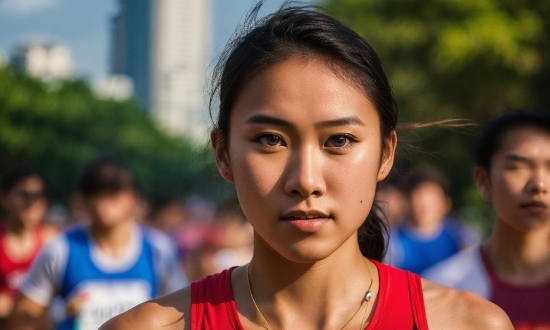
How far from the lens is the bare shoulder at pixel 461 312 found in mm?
2576

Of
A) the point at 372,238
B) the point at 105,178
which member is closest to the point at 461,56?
the point at 105,178

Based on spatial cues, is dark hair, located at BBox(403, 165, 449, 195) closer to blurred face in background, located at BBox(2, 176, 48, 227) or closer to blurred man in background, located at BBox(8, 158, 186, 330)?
blurred man in background, located at BBox(8, 158, 186, 330)

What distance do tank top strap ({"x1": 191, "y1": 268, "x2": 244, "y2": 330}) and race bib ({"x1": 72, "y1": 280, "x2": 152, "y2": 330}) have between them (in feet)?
11.1

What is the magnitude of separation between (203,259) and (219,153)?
536 centimetres

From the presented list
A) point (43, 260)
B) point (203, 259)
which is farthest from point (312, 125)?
point (203, 259)

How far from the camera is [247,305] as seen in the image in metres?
2.71

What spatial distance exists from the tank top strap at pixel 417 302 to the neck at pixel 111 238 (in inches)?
157

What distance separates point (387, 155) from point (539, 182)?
167 centimetres

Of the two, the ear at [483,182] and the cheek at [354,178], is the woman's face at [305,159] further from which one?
the ear at [483,182]

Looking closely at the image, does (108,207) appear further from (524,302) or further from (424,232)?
(424,232)

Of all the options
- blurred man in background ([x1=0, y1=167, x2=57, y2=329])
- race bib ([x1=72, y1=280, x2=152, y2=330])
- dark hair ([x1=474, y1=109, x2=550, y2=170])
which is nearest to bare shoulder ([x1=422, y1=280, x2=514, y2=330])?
dark hair ([x1=474, y1=109, x2=550, y2=170])

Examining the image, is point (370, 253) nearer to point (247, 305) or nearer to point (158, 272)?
point (247, 305)

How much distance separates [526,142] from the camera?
14.3 feet

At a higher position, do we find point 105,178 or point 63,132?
point 105,178
